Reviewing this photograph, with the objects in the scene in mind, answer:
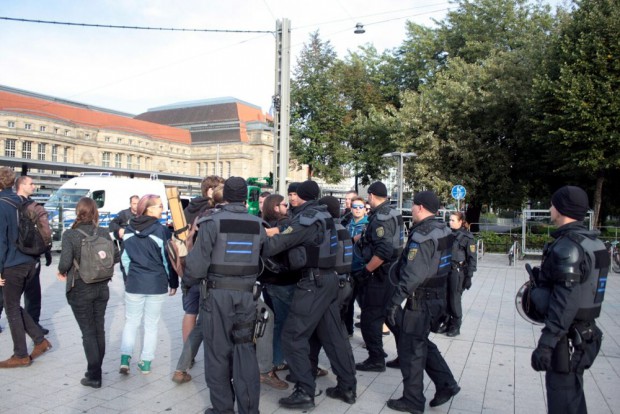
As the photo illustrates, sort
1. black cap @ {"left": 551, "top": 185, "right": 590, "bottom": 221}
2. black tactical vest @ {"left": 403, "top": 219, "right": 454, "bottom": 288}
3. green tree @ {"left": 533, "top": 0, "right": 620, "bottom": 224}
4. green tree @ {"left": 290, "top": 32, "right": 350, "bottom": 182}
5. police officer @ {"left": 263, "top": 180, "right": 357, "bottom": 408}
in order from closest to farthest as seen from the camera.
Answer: black cap @ {"left": 551, "top": 185, "right": 590, "bottom": 221} → black tactical vest @ {"left": 403, "top": 219, "right": 454, "bottom": 288} → police officer @ {"left": 263, "top": 180, "right": 357, "bottom": 408} → green tree @ {"left": 533, "top": 0, "right": 620, "bottom": 224} → green tree @ {"left": 290, "top": 32, "right": 350, "bottom": 182}

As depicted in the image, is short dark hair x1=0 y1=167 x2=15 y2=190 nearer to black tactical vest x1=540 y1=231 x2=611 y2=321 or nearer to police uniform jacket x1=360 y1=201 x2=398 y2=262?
police uniform jacket x1=360 y1=201 x2=398 y2=262

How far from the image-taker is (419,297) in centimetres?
450

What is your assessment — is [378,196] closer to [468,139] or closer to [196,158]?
[468,139]

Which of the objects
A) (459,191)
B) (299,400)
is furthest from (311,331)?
(459,191)

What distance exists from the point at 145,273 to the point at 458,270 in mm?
4435

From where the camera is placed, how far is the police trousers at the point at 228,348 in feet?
13.2

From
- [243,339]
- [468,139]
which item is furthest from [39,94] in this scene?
[243,339]

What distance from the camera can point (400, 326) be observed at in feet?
15.0

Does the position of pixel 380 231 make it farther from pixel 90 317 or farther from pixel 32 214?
pixel 32 214

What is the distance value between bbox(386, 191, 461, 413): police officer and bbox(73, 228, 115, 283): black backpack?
2.64 meters

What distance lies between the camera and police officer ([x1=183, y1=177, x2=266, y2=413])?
13.2ft

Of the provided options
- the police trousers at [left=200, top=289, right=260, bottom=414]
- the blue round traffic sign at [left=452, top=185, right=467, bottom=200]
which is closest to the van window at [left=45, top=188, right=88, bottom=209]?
the blue round traffic sign at [left=452, top=185, right=467, bottom=200]

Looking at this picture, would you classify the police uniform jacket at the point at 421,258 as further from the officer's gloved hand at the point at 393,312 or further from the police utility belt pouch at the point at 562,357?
the police utility belt pouch at the point at 562,357

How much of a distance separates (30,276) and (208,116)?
351 ft
